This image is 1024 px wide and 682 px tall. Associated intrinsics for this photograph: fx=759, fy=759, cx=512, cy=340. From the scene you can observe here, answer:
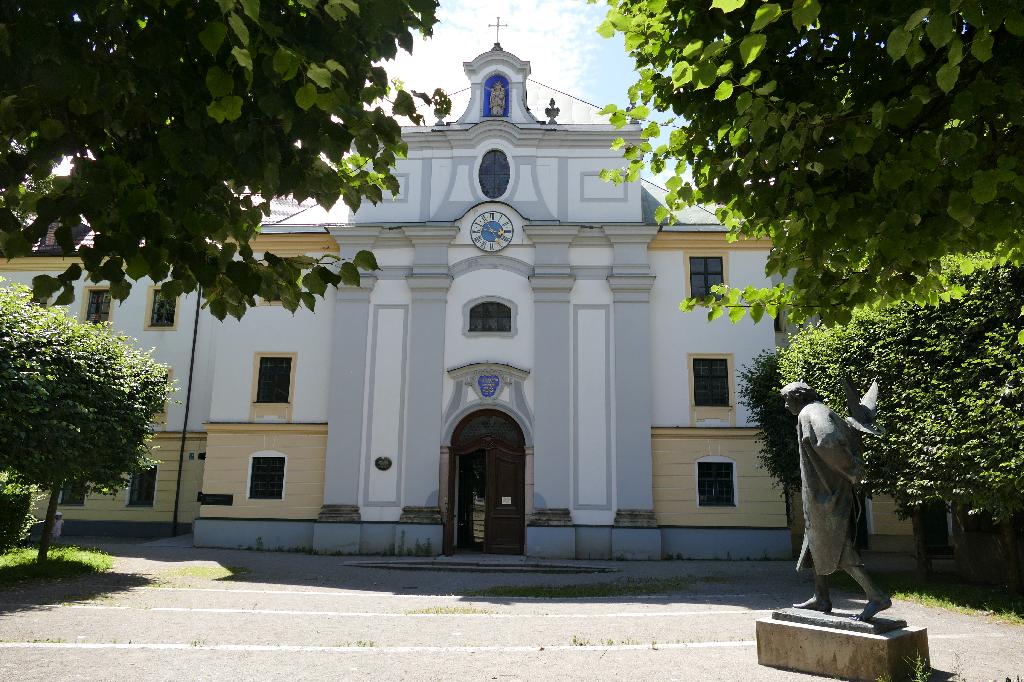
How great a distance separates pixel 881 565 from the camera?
18703mm

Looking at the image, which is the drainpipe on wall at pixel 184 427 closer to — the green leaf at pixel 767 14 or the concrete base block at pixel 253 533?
the concrete base block at pixel 253 533

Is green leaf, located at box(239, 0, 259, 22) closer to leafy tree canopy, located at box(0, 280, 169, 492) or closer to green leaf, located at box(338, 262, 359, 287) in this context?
green leaf, located at box(338, 262, 359, 287)

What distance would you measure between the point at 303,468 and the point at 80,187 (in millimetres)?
18307

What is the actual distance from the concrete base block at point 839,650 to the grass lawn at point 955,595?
17.4 feet

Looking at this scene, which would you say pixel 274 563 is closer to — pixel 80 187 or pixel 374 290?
pixel 374 290

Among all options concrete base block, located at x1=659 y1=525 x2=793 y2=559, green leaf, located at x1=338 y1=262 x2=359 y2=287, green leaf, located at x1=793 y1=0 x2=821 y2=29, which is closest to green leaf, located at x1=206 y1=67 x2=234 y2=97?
green leaf, located at x1=338 y1=262 x2=359 y2=287

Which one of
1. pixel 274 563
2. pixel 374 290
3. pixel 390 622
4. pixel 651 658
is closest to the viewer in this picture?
pixel 651 658

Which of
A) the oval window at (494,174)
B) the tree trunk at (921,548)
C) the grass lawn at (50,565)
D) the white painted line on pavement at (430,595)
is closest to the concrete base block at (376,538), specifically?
the grass lawn at (50,565)

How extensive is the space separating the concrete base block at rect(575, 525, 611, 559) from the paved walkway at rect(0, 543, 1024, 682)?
4.23m

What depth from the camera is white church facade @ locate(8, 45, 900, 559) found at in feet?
65.6

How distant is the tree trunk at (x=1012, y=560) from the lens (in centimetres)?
1229

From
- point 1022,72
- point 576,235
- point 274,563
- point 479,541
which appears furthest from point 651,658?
point 576,235

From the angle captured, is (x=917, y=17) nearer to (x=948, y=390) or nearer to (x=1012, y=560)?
(x=948, y=390)

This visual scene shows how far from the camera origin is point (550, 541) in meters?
19.3
